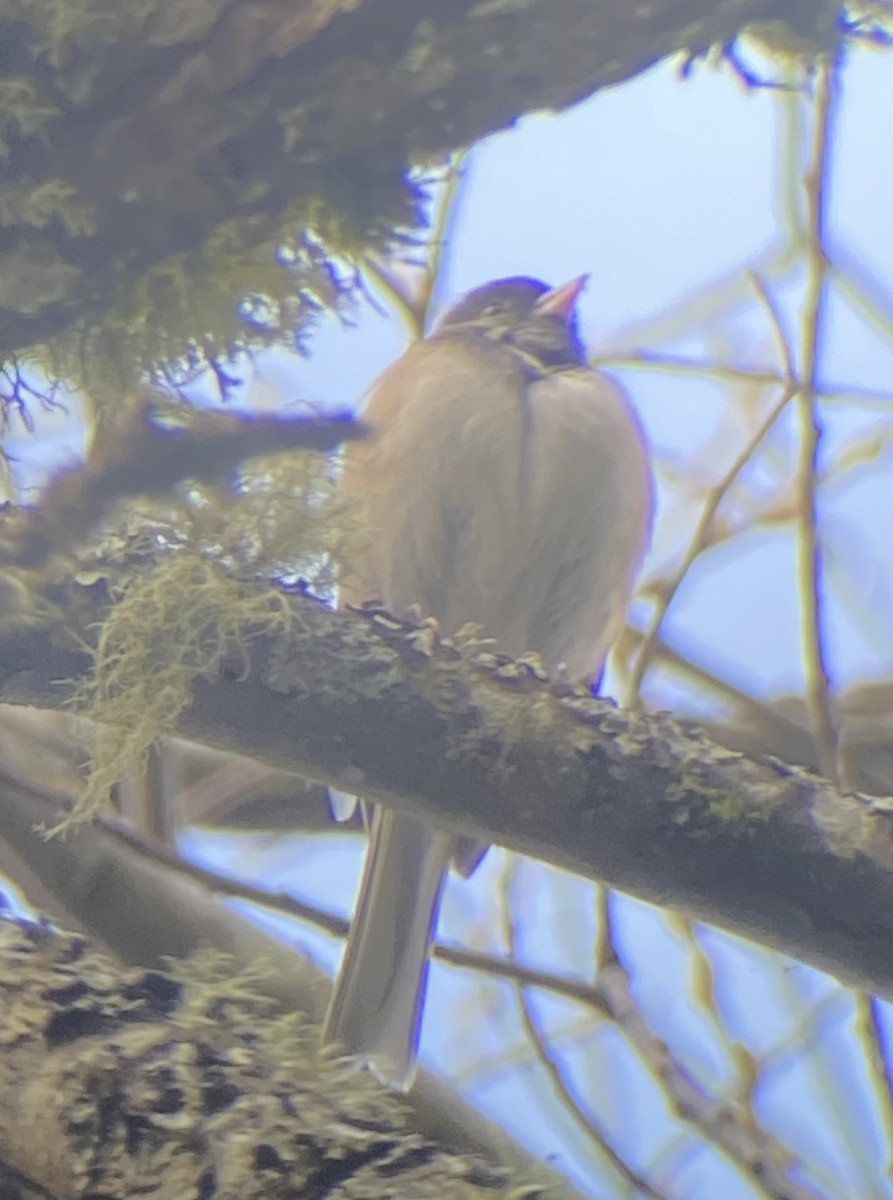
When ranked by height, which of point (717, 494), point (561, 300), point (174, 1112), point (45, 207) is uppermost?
point (561, 300)

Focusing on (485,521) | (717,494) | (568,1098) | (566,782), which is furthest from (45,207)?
(568,1098)

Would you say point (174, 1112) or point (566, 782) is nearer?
point (174, 1112)

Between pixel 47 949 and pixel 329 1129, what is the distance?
0.62 ft

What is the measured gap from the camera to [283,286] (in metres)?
0.67

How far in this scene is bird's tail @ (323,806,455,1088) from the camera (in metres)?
0.91

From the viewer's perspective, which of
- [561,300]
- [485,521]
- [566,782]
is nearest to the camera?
[566,782]

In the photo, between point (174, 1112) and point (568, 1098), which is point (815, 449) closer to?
point (568, 1098)

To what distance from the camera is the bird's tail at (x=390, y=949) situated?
2.97 ft

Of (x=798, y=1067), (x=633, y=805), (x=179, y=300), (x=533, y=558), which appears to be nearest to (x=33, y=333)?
(x=179, y=300)

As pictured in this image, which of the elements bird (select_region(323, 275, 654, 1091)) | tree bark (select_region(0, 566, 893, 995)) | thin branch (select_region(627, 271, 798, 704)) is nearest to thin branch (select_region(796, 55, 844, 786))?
thin branch (select_region(627, 271, 798, 704))

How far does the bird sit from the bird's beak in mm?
49

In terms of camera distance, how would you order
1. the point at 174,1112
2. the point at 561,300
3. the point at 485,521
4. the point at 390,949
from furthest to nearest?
the point at 561,300 → the point at 485,521 → the point at 390,949 → the point at 174,1112

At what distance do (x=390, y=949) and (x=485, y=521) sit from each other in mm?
384

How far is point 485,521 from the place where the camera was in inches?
45.0
